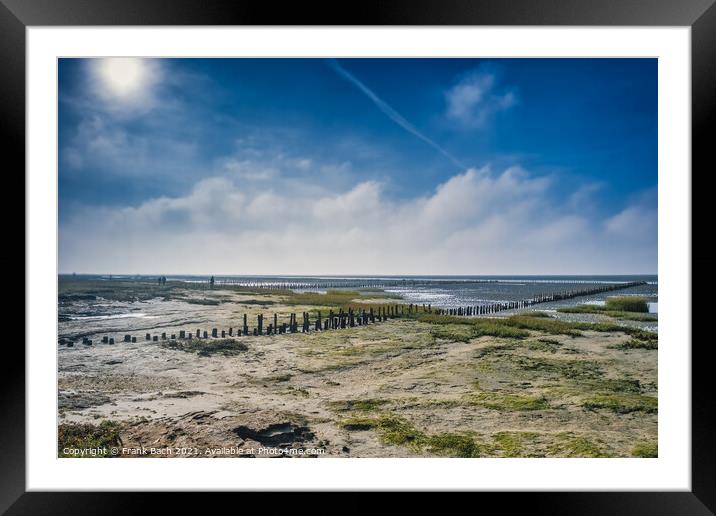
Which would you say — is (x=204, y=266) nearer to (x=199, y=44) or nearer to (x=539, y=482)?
(x=199, y=44)

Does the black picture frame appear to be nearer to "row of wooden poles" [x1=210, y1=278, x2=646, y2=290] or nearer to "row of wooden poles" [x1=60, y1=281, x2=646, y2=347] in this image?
"row of wooden poles" [x1=60, y1=281, x2=646, y2=347]

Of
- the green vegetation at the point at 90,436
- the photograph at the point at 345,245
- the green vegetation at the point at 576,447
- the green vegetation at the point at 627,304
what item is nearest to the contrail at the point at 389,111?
the photograph at the point at 345,245

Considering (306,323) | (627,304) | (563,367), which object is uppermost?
(627,304)

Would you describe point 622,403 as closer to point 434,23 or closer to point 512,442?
point 512,442

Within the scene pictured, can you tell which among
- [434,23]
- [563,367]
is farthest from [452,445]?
[434,23]

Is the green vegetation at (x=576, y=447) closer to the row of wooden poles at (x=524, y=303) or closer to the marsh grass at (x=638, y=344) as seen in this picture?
the marsh grass at (x=638, y=344)

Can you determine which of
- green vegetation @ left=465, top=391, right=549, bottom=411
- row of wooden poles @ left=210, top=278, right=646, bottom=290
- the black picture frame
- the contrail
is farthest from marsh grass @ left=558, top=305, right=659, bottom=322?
the contrail
